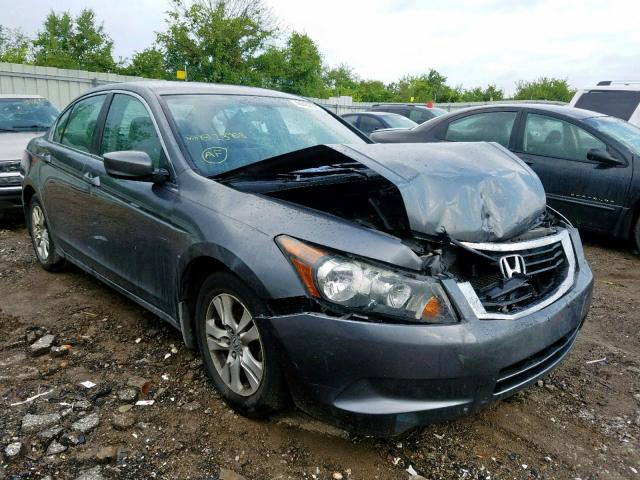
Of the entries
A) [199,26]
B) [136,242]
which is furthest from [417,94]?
[136,242]

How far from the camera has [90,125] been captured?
12.2ft

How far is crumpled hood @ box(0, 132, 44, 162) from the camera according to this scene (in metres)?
6.44

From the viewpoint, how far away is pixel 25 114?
779cm

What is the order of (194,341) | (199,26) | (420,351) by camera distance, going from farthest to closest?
1. (199,26)
2. (194,341)
3. (420,351)

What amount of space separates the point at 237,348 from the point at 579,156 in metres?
4.68

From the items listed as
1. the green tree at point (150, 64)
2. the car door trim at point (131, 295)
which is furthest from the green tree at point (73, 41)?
the car door trim at point (131, 295)

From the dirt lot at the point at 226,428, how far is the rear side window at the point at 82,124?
4.35 ft

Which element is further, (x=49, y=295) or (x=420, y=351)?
(x=49, y=295)

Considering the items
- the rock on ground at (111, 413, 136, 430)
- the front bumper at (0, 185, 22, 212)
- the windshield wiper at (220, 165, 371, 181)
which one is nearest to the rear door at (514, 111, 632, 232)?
the windshield wiper at (220, 165, 371, 181)

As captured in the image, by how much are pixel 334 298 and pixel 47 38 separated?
41.2m

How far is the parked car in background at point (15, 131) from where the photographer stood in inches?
246

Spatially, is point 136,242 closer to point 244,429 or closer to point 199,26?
point 244,429

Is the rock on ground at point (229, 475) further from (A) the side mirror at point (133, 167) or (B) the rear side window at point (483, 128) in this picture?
(B) the rear side window at point (483, 128)

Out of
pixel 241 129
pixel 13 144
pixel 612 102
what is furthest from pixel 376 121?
pixel 241 129
